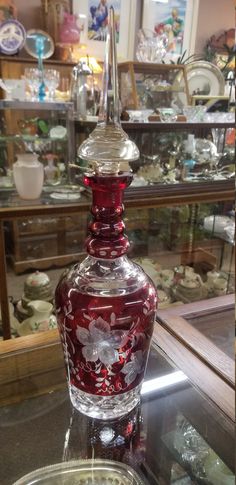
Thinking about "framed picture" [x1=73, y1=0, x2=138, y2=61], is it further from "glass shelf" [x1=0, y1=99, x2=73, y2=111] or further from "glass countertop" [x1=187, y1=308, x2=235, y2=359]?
"glass countertop" [x1=187, y1=308, x2=235, y2=359]

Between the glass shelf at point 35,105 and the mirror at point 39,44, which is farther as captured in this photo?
the mirror at point 39,44

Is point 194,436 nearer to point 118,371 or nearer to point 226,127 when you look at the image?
point 118,371

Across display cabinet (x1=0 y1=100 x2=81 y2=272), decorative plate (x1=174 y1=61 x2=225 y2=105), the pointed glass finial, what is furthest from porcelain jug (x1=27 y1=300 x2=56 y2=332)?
decorative plate (x1=174 y1=61 x2=225 y2=105)

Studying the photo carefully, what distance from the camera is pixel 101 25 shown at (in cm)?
124

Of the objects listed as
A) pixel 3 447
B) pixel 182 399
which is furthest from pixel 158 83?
pixel 3 447

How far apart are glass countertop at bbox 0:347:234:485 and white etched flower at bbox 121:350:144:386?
78 millimetres

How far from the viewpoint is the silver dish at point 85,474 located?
0.43 meters

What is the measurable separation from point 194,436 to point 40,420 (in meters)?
A: 0.21

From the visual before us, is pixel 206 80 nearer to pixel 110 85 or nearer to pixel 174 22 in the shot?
pixel 174 22

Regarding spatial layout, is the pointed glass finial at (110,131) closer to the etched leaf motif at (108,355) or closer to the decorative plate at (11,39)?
the etched leaf motif at (108,355)

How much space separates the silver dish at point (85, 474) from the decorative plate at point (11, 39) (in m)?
1.82

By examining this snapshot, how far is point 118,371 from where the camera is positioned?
0.45m

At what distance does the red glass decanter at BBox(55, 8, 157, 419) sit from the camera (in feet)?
1.35

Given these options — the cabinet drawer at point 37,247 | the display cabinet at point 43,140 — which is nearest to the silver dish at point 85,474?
the display cabinet at point 43,140
